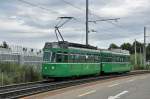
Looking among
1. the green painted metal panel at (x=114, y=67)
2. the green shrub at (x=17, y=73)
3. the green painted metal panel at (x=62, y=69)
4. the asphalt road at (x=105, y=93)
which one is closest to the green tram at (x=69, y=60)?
the green painted metal panel at (x=62, y=69)

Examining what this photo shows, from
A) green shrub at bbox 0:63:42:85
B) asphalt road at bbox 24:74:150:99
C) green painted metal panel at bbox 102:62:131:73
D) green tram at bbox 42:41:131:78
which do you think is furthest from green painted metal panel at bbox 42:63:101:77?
green painted metal panel at bbox 102:62:131:73

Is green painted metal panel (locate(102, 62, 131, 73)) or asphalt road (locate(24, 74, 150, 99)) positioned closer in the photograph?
asphalt road (locate(24, 74, 150, 99))

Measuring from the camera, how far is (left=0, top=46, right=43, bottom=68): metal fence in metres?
38.3

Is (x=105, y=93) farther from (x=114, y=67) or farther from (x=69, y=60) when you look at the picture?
(x=114, y=67)

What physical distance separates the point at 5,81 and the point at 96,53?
45.2 ft

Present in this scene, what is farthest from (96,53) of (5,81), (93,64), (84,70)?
(5,81)

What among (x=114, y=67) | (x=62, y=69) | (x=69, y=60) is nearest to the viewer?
(x=62, y=69)

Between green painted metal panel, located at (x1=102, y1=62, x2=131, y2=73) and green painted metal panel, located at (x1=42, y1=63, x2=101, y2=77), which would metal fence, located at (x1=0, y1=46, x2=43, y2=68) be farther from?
green painted metal panel, located at (x1=102, y1=62, x2=131, y2=73)

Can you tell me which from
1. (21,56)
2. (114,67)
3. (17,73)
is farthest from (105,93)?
(114,67)

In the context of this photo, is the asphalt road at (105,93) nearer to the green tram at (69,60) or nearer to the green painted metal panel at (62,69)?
the green painted metal panel at (62,69)

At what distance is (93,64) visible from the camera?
142 ft

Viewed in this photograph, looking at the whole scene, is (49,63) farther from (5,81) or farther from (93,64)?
(93,64)

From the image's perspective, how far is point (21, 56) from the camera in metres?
41.1

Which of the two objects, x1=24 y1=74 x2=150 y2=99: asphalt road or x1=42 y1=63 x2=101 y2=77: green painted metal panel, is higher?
Answer: x1=42 y1=63 x2=101 y2=77: green painted metal panel
